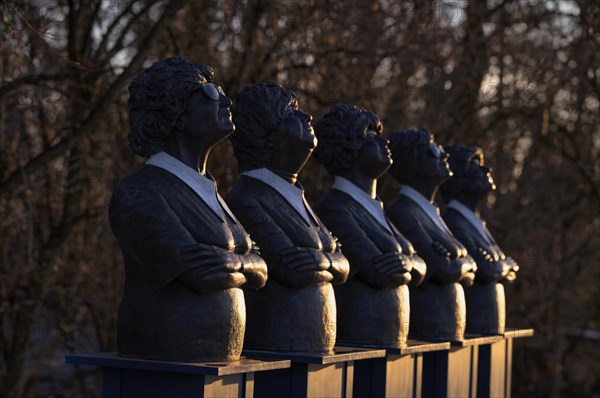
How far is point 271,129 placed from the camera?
5473mm

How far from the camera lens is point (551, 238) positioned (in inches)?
488

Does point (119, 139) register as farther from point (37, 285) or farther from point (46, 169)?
point (37, 285)

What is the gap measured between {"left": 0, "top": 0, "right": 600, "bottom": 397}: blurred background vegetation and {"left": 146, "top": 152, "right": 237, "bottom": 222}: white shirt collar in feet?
5.98

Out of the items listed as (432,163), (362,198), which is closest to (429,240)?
(432,163)

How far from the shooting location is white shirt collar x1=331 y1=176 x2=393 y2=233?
6.14 metres

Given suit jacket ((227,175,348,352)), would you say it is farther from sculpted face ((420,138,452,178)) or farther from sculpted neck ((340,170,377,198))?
sculpted face ((420,138,452,178))

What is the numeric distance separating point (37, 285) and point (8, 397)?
907 millimetres

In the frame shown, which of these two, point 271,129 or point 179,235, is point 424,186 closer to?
point 271,129

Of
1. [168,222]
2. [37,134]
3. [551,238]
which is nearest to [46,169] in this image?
[37,134]

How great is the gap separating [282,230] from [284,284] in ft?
0.87

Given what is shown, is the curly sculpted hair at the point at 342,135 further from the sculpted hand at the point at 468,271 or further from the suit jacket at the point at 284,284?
the sculpted hand at the point at 468,271

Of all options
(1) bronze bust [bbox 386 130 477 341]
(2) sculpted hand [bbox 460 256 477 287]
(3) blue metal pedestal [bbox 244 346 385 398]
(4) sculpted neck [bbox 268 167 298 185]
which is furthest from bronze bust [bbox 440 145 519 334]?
(4) sculpted neck [bbox 268 167 298 185]

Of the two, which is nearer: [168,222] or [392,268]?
[168,222]

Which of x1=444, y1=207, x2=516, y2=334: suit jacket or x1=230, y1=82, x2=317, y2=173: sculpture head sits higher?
x1=230, y1=82, x2=317, y2=173: sculpture head
